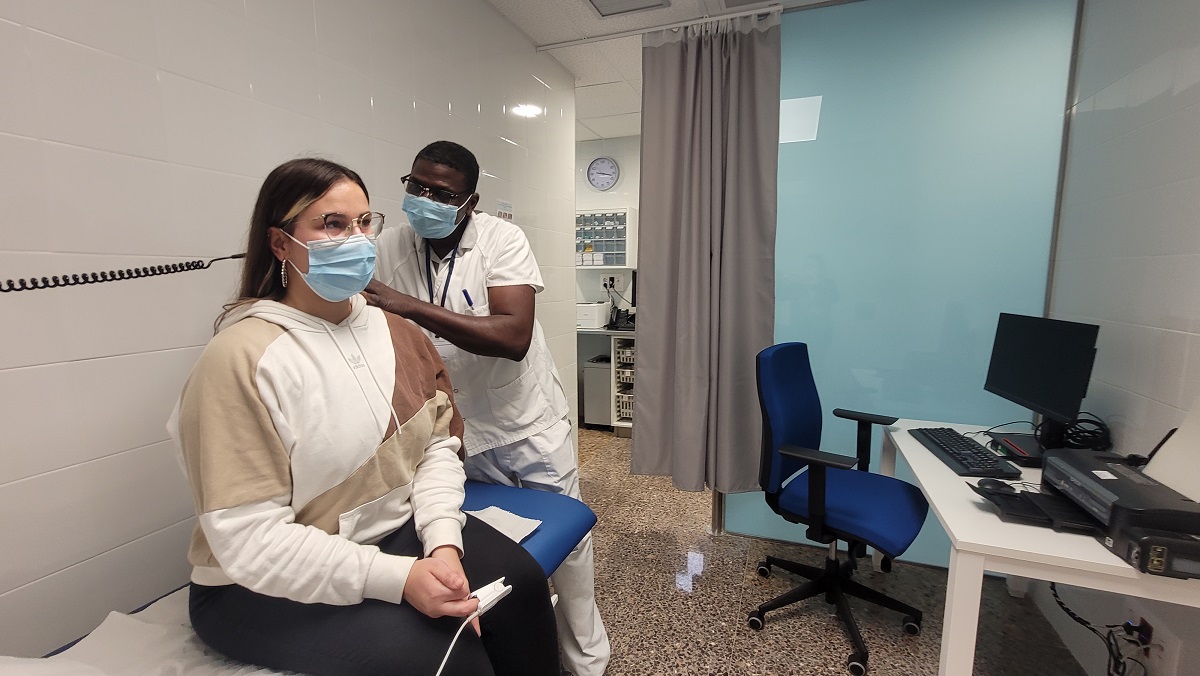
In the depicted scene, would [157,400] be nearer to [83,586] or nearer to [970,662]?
[83,586]

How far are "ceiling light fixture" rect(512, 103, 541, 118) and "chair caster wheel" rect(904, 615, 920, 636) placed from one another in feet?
9.52

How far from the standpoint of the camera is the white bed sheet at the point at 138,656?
889 millimetres

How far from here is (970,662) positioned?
1.26 meters

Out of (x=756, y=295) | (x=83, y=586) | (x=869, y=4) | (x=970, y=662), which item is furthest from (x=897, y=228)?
(x=83, y=586)

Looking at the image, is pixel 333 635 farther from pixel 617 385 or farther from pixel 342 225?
pixel 617 385

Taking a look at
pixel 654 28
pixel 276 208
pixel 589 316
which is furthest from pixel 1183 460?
pixel 589 316

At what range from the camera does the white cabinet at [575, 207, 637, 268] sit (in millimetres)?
4523

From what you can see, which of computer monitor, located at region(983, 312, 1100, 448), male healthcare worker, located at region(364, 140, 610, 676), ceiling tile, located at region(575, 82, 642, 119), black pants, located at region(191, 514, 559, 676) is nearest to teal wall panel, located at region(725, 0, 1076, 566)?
computer monitor, located at region(983, 312, 1100, 448)

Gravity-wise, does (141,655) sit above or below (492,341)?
below

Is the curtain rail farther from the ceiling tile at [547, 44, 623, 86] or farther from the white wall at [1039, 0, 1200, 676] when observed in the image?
the white wall at [1039, 0, 1200, 676]

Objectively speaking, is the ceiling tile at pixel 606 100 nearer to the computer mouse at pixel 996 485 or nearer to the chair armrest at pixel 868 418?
the chair armrest at pixel 868 418

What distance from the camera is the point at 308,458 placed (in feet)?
3.25

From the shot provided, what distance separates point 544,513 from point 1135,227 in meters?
2.11

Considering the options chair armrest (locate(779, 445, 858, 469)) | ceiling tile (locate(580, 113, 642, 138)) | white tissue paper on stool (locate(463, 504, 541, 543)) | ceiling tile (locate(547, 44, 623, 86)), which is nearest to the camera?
white tissue paper on stool (locate(463, 504, 541, 543))
